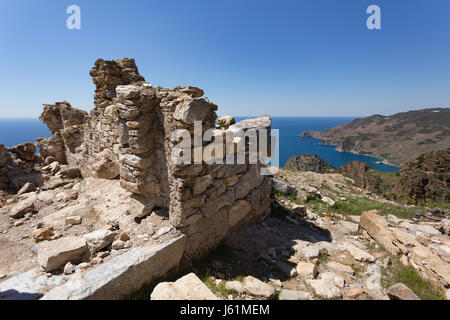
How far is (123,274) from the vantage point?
283 cm

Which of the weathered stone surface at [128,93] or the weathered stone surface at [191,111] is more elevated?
the weathered stone surface at [128,93]

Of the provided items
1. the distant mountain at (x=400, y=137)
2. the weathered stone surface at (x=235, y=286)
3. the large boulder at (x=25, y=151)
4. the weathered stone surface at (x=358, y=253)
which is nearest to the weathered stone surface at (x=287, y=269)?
the weathered stone surface at (x=235, y=286)

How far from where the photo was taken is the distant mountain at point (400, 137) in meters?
73.2

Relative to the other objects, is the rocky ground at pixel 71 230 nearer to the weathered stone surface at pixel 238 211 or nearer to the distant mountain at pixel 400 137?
the weathered stone surface at pixel 238 211

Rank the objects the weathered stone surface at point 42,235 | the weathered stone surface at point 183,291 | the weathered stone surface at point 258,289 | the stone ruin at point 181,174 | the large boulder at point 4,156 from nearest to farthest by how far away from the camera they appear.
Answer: the weathered stone surface at point 183,291 < the weathered stone surface at point 258,289 < the stone ruin at point 181,174 < the weathered stone surface at point 42,235 < the large boulder at point 4,156

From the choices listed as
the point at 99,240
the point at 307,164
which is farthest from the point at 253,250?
the point at 307,164

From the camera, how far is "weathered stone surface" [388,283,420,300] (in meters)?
3.08

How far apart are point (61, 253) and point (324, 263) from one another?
5035 millimetres

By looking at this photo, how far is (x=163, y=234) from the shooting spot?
12.0 feet

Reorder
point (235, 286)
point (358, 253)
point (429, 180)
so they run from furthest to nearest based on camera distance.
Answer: point (429, 180)
point (358, 253)
point (235, 286)

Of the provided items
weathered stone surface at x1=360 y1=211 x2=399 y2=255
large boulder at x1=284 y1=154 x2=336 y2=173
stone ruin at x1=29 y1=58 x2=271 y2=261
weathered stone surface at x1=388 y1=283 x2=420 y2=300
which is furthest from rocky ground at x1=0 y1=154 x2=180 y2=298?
large boulder at x1=284 y1=154 x2=336 y2=173

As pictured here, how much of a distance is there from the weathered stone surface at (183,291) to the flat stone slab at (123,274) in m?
0.38

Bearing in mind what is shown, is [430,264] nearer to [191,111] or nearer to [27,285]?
[191,111]
